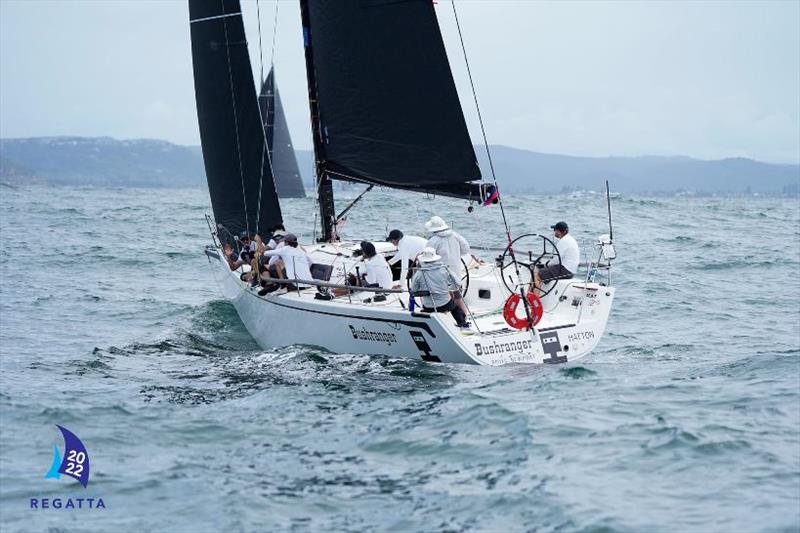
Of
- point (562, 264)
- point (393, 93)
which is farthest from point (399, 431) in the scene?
point (393, 93)

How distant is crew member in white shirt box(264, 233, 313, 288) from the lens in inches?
528

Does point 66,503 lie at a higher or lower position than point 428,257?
lower

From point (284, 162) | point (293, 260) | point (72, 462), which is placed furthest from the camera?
point (284, 162)

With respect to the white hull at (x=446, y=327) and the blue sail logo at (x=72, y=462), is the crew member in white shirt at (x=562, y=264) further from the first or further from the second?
the blue sail logo at (x=72, y=462)

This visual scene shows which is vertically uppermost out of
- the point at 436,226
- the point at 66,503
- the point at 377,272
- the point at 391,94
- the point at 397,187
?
the point at 391,94

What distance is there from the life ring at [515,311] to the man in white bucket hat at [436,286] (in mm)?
519

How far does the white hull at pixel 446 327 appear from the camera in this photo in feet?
36.6

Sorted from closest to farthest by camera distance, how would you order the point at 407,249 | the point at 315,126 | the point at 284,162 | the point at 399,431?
the point at 399,431, the point at 407,249, the point at 315,126, the point at 284,162

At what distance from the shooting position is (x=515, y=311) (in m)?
11.4

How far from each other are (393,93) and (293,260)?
2732 millimetres

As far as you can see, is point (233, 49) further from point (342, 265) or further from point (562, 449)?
point (562, 449)

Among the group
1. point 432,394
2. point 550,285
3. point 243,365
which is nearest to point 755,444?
point 432,394

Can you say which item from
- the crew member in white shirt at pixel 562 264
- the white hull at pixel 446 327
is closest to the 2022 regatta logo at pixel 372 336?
the white hull at pixel 446 327

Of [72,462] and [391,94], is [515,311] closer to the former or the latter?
[391,94]
